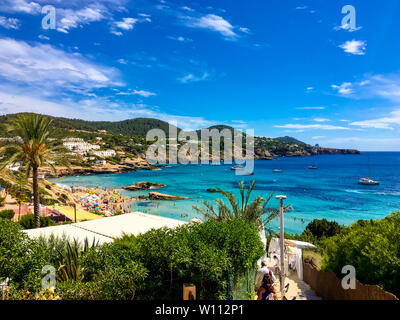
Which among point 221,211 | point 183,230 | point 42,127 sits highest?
point 42,127

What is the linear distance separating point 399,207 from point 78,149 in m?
93.6

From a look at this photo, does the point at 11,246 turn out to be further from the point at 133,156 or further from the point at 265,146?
the point at 265,146

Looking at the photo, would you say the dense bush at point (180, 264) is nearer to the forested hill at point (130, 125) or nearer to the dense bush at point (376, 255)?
the dense bush at point (376, 255)

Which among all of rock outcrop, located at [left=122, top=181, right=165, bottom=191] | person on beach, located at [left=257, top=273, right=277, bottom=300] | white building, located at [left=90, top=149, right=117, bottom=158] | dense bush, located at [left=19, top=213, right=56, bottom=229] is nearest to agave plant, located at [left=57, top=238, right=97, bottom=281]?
→ person on beach, located at [left=257, top=273, right=277, bottom=300]

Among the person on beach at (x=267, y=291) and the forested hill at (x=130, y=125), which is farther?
the forested hill at (x=130, y=125)

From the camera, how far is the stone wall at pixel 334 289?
17.9ft

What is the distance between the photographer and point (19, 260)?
4816mm

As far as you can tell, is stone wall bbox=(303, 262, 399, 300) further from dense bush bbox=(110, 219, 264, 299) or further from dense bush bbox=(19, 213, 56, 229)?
dense bush bbox=(19, 213, 56, 229)

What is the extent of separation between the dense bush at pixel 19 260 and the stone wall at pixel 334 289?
22.3ft

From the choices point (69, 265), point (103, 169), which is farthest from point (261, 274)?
point (103, 169)

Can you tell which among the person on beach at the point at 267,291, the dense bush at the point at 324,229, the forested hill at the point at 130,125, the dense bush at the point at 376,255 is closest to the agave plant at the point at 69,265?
the person on beach at the point at 267,291

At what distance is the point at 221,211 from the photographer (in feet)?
43.4

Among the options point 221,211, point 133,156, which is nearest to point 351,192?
point 221,211

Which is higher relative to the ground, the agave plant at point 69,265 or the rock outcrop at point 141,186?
the agave plant at point 69,265
